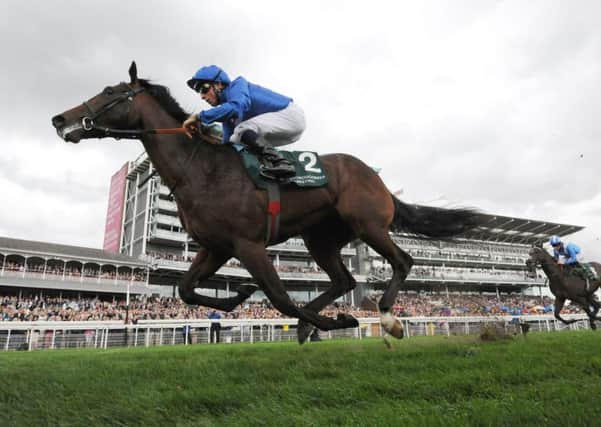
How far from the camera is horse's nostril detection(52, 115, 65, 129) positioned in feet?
12.0

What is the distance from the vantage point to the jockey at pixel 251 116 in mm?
3689

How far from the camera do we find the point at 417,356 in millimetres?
4117

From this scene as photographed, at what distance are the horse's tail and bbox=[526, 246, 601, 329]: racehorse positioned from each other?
7.38 meters

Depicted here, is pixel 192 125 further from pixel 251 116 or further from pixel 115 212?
pixel 115 212

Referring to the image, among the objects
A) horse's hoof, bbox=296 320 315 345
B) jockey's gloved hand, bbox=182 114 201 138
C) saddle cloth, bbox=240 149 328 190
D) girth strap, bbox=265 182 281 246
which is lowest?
horse's hoof, bbox=296 320 315 345

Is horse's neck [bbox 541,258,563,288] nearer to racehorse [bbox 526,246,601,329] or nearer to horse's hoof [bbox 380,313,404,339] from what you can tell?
racehorse [bbox 526,246,601,329]

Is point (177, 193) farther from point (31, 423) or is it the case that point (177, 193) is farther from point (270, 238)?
point (31, 423)

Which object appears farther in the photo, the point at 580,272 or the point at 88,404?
the point at 580,272

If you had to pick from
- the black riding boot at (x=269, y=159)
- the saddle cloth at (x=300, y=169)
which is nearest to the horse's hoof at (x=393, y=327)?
the saddle cloth at (x=300, y=169)

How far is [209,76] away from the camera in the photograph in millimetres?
3855

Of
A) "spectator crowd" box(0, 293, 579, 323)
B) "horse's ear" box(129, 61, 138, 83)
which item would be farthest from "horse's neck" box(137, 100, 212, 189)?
"spectator crowd" box(0, 293, 579, 323)

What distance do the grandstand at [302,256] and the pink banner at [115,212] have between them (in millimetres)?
124

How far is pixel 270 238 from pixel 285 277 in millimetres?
43668

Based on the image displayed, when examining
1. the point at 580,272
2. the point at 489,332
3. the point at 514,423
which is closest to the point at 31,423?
the point at 514,423
